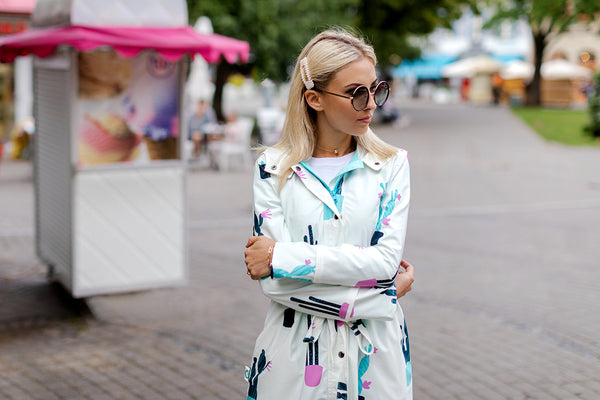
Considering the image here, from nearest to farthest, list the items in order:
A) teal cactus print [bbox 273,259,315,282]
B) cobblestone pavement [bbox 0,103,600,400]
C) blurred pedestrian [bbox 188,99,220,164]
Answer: teal cactus print [bbox 273,259,315,282] < cobblestone pavement [bbox 0,103,600,400] < blurred pedestrian [bbox 188,99,220,164]

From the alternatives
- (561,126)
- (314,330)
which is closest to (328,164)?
(314,330)

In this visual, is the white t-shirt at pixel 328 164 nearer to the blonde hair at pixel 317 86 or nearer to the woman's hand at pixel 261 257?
the blonde hair at pixel 317 86

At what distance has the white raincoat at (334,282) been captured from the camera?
2.49 m

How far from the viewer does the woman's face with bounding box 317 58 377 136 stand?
255cm

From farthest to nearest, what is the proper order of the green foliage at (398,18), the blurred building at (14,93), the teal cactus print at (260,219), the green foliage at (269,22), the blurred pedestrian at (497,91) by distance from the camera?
the blurred pedestrian at (497,91) → the green foliage at (398,18) → the green foliage at (269,22) → the blurred building at (14,93) → the teal cactus print at (260,219)

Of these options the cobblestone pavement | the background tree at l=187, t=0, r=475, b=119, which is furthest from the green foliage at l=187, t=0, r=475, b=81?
the cobblestone pavement

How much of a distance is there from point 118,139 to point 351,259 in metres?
4.57

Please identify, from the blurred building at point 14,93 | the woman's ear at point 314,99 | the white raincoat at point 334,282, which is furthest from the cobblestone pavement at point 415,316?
the blurred building at point 14,93

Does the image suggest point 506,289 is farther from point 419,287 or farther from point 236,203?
point 236,203

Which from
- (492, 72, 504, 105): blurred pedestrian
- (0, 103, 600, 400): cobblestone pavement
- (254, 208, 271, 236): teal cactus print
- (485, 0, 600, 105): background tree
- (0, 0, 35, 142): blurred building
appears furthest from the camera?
(492, 72, 504, 105): blurred pedestrian

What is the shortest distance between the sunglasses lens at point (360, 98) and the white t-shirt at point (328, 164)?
19 centimetres

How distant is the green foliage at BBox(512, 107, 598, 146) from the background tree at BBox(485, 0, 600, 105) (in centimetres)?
469

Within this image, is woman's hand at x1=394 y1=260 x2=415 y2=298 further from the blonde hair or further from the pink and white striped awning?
the pink and white striped awning

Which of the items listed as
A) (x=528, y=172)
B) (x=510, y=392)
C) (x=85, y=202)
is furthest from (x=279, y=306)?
(x=528, y=172)
